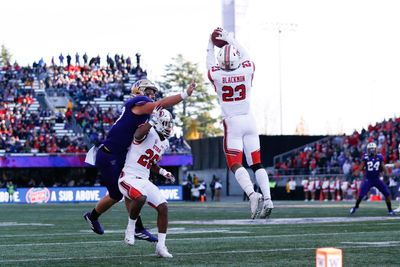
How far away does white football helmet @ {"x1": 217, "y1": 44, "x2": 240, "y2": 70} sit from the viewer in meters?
11.4

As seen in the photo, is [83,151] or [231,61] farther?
[83,151]

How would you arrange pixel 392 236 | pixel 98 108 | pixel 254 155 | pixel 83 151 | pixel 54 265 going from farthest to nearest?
pixel 98 108 < pixel 83 151 < pixel 392 236 < pixel 254 155 < pixel 54 265

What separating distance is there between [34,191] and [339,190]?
45.2 feet

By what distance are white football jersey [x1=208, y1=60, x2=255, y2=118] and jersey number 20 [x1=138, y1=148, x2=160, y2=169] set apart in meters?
1.34

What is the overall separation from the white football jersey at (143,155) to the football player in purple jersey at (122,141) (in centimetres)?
27

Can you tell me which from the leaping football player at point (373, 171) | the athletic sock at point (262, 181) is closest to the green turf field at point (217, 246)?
the athletic sock at point (262, 181)

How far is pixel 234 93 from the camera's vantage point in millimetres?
11461

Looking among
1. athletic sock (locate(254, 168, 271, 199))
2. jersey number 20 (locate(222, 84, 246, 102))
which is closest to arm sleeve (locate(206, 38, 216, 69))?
jersey number 20 (locate(222, 84, 246, 102))

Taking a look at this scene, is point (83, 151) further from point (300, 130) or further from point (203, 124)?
point (300, 130)

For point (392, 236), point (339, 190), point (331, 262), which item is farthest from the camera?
point (339, 190)

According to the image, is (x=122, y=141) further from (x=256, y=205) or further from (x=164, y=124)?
(x=256, y=205)

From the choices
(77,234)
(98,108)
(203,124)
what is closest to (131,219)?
(77,234)

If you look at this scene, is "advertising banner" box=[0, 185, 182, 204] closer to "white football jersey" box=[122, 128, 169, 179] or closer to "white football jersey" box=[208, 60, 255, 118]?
"white football jersey" box=[208, 60, 255, 118]

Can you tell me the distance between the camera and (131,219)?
1081 cm
